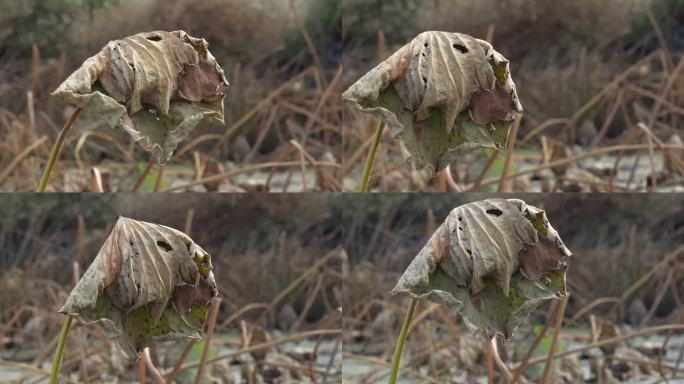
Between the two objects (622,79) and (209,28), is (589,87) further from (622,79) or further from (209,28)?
(209,28)

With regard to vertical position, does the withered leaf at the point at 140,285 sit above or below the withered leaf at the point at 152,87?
below

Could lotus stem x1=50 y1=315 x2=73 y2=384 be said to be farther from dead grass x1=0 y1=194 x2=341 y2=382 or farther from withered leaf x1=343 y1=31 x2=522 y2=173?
dead grass x1=0 y1=194 x2=341 y2=382

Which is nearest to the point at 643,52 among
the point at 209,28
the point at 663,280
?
the point at 663,280

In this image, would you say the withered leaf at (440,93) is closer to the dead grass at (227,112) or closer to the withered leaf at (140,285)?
the withered leaf at (140,285)

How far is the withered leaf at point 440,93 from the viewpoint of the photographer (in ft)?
4.65

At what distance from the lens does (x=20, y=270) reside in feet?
7.56

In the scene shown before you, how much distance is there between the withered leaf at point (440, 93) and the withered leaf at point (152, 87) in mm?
205

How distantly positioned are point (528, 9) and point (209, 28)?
0.64m

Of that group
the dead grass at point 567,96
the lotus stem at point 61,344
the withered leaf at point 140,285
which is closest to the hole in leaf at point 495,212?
the withered leaf at point 140,285

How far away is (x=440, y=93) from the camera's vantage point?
1415 mm

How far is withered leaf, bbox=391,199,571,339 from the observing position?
1.38 m

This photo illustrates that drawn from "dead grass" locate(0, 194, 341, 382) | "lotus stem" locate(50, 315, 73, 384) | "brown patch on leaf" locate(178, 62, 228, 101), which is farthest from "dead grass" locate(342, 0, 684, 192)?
"lotus stem" locate(50, 315, 73, 384)

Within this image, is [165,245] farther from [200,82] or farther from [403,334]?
[403,334]

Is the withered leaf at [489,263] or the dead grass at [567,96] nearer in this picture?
the withered leaf at [489,263]
